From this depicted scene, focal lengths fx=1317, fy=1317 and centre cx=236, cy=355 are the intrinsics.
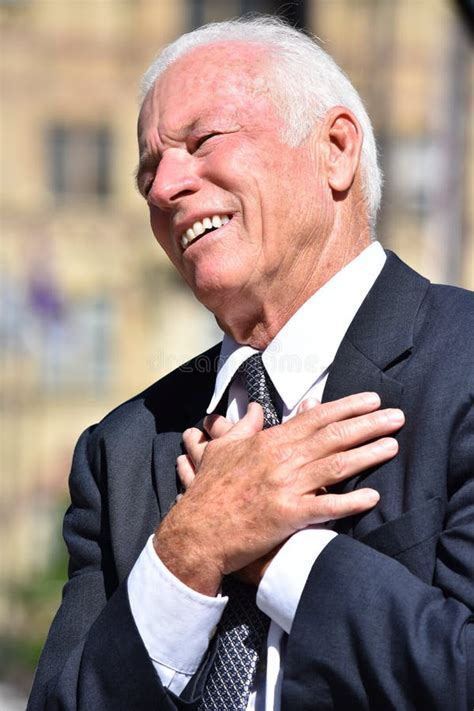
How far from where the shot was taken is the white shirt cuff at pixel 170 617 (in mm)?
2268

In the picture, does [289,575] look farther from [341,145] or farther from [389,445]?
[341,145]

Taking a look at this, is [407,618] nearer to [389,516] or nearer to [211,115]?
[389,516]

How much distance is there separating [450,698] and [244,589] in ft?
1.55

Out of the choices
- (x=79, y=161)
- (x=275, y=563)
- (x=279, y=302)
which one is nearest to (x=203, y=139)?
(x=279, y=302)

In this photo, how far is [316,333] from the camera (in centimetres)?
243

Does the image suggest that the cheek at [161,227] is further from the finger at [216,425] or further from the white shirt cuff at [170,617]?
the white shirt cuff at [170,617]

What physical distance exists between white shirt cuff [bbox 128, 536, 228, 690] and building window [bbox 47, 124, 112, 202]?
73.9ft

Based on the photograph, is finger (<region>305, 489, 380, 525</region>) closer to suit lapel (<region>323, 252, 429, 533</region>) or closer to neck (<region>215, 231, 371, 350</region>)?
suit lapel (<region>323, 252, 429, 533</region>)

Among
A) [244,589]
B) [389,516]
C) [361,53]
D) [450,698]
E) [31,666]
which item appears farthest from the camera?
[361,53]

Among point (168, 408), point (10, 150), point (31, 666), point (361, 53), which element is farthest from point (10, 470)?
point (168, 408)

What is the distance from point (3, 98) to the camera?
81.2 feet

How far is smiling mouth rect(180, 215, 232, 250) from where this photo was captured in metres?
2.47

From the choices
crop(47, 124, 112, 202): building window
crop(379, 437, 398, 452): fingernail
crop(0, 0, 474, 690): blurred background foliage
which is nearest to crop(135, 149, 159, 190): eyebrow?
crop(379, 437, 398, 452): fingernail

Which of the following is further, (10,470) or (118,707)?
(10,470)
